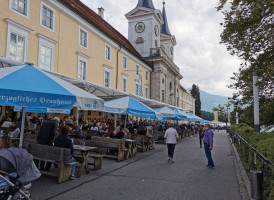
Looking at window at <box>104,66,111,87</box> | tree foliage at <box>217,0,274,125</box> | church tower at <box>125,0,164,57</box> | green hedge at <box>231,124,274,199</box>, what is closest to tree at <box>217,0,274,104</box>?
tree foliage at <box>217,0,274,125</box>

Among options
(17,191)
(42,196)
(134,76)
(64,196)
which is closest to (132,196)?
(64,196)

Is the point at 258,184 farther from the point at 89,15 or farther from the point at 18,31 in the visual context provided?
the point at 89,15

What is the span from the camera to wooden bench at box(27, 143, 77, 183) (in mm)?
6461

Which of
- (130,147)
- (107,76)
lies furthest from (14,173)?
(107,76)

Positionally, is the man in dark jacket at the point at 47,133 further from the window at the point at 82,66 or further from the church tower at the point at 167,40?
the church tower at the point at 167,40

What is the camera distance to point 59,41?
18531 millimetres

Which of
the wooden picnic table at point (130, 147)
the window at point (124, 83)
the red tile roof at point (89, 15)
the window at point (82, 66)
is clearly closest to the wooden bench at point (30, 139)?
the wooden picnic table at point (130, 147)

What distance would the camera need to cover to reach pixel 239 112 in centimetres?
1423

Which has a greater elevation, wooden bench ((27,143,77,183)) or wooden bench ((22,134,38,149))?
wooden bench ((22,134,38,149))

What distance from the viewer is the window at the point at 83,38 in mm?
21641

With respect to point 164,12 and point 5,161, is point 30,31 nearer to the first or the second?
point 5,161

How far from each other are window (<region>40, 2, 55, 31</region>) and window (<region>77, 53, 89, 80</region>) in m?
3.87

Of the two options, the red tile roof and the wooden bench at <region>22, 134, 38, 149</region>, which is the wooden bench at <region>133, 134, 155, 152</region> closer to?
the wooden bench at <region>22, 134, 38, 149</region>

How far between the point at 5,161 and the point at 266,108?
42.8ft
